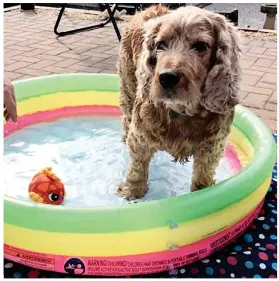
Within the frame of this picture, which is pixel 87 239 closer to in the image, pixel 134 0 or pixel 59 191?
pixel 59 191

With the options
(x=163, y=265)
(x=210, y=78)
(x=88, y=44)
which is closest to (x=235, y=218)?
(x=163, y=265)

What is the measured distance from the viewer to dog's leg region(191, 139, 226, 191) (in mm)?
3369

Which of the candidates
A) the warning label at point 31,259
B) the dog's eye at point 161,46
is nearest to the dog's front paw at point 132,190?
the warning label at point 31,259

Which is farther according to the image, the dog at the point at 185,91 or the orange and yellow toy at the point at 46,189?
the orange and yellow toy at the point at 46,189

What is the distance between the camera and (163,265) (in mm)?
2992

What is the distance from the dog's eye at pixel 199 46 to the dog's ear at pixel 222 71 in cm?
10

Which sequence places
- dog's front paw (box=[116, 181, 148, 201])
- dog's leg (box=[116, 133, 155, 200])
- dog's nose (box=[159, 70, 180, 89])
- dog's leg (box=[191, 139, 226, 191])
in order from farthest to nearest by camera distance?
dog's front paw (box=[116, 181, 148, 201])
dog's leg (box=[116, 133, 155, 200])
dog's leg (box=[191, 139, 226, 191])
dog's nose (box=[159, 70, 180, 89])

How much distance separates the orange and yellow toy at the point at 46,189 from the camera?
352cm

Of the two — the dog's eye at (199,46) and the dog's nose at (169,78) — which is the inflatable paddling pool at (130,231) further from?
the dog's eye at (199,46)

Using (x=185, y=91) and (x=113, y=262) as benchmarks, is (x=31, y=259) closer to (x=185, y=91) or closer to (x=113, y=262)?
(x=113, y=262)

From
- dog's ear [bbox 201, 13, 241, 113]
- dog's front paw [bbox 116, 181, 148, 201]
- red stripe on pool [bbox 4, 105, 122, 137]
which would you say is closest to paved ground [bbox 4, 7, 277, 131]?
red stripe on pool [bbox 4, 105, 122, 137]

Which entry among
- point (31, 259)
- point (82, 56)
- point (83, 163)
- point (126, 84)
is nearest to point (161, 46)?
point (126, 84)

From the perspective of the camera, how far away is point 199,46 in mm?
2947

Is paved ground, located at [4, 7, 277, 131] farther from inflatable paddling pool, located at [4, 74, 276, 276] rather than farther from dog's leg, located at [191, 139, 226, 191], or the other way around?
inflatable paddling pool, located at [4, 74, 276, 276]
